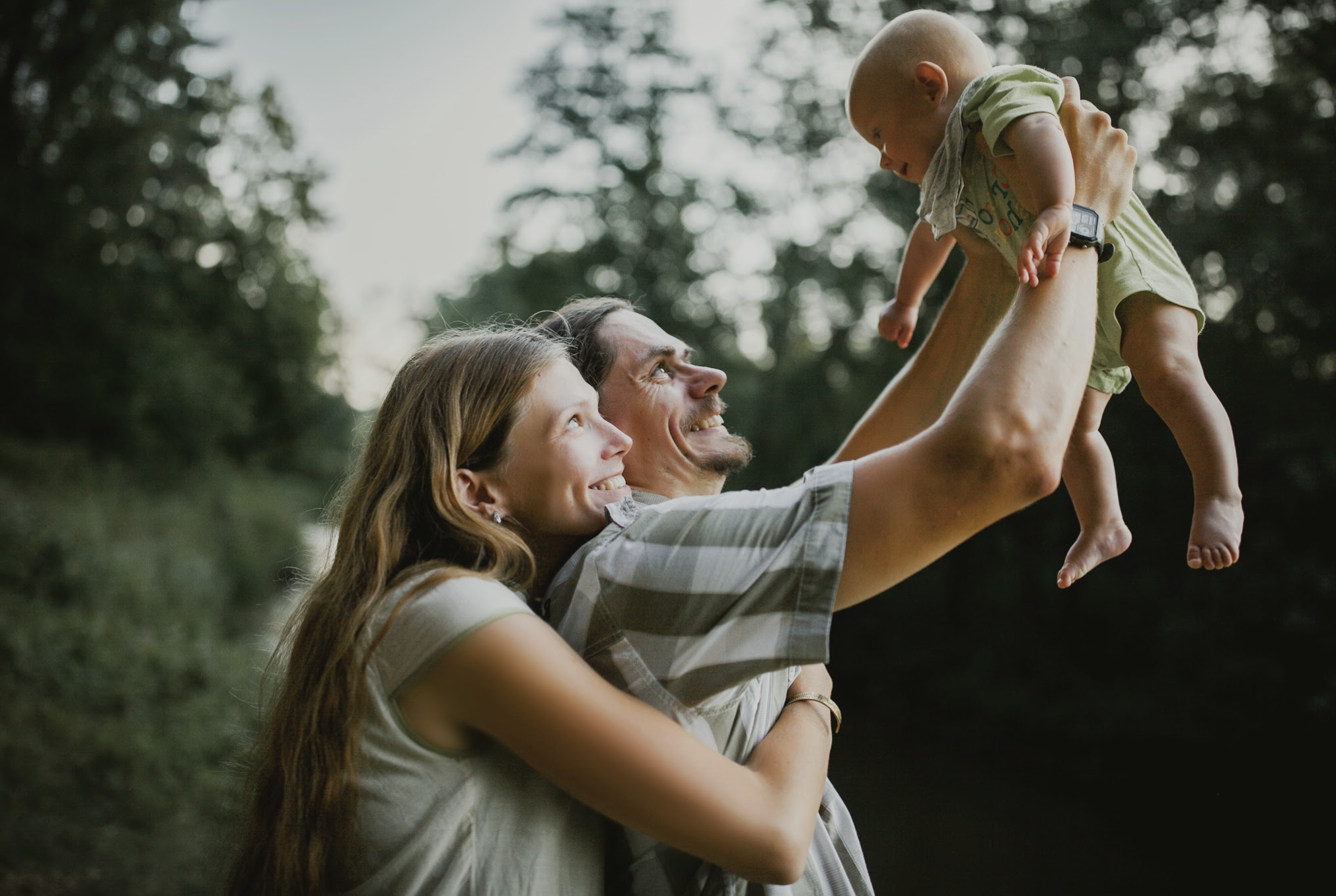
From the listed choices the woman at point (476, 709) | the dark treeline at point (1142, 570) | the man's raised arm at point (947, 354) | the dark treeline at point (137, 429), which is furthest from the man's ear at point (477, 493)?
the dark treeline at point (1142, 570)

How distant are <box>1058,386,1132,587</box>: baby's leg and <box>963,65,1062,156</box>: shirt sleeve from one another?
0.47 meters

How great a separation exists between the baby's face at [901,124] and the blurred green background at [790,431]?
6.52 ft

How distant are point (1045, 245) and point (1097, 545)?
1.99 ft

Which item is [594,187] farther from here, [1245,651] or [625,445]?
[625,445]

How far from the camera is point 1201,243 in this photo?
25.7 feet

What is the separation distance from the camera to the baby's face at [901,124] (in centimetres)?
157

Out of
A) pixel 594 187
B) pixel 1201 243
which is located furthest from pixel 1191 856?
pixel 594 187

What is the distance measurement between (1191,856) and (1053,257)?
7.47 meters

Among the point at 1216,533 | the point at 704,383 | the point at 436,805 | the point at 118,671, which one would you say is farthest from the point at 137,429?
the point at 1216,533

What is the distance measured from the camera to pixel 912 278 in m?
1.85

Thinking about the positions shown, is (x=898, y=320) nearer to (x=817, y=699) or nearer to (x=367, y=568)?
(x=817, y=699)

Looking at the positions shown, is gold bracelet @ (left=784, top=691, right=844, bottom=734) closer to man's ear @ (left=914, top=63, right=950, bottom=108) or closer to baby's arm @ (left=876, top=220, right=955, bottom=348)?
Answer: baby's arm @ (left=876, top=220, right=955, bottom=348)

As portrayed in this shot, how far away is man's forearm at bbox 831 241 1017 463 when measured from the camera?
5.43 feet

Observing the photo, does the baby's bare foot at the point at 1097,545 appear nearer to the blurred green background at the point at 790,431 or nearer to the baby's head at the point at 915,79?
the baby's head at the point at 915,79
